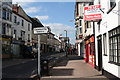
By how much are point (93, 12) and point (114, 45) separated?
3137 mm

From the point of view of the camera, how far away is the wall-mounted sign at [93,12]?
38.8 feet

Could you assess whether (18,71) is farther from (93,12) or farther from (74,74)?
(93,12)

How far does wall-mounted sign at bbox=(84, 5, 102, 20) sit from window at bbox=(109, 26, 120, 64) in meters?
2.14

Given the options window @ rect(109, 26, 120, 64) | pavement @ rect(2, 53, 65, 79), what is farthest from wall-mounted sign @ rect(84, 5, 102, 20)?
pavement @ rect(2, 53, 65, 79)

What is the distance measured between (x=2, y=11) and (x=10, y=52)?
6941mm

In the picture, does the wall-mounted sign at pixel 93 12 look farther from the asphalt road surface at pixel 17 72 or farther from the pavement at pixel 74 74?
the asphalt road surface at pixel 17 72

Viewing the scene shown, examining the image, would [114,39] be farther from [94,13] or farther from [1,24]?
[1,24]

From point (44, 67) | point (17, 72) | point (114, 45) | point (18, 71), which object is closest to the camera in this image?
point (114, 45)

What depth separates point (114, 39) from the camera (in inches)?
373

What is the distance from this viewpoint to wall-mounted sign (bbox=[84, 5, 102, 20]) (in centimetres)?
1182

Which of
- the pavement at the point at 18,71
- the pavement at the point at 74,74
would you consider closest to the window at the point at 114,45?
the pavement at the point at 74,74

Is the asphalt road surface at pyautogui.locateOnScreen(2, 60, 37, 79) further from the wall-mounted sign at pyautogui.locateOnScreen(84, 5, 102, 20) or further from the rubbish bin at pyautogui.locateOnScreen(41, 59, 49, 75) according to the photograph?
the wall-mounted sign at pyautogui.locateOnScreen(84, 5, 102, 20)

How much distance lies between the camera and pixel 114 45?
9.48 metres

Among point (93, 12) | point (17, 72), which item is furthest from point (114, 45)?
point (17, 72)
